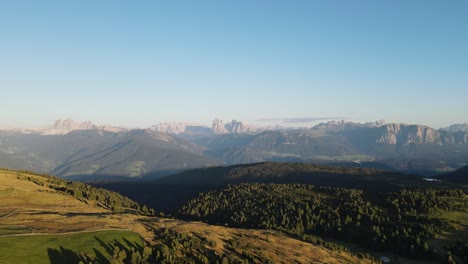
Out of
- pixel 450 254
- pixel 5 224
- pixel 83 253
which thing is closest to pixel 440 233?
pixel 450 254

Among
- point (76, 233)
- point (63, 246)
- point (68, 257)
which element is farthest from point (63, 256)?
point (76, 233)

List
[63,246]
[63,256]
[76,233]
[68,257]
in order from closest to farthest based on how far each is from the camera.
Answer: [63,256], [68,257], [63,246], [76,233]

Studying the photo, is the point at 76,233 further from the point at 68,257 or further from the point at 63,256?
the point at 68,257

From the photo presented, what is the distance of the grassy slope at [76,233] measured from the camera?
84812 millimetres

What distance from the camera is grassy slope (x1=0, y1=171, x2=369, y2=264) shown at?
84.8 m

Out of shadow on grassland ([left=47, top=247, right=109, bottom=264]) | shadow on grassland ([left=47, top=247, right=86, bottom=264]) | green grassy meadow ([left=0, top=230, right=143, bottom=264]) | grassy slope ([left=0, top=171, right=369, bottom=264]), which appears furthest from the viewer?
grassy slope ([left=0, top=171, right=369, bottom=264])

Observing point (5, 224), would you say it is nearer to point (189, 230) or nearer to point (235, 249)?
point (189, 230)

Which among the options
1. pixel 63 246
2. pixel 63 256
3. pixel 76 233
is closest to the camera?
pixel 63 256

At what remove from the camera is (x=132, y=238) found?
3952 inches

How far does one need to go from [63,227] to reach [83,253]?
21545mm

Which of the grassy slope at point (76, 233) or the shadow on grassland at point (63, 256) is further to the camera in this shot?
the grassy slope at point (76, 233)

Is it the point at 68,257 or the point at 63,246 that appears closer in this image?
the point at 68,257

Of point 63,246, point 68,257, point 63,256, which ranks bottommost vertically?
point 68,257

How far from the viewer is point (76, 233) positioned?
9762 centimetres
